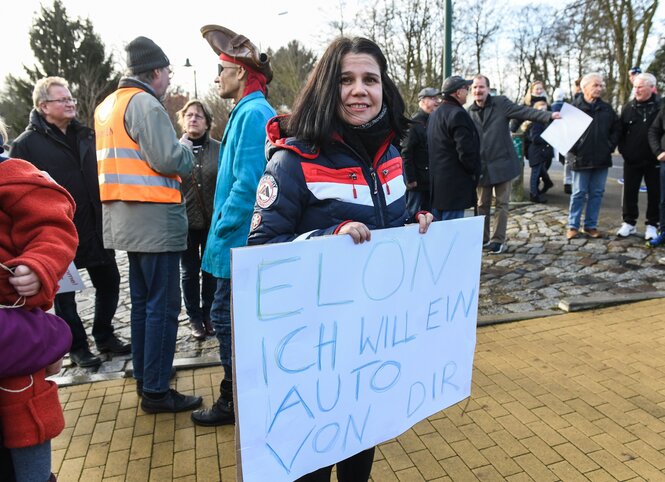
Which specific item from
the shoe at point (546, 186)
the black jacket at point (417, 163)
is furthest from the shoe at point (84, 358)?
the shoe at point (546, 186)

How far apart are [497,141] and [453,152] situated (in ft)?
3.56

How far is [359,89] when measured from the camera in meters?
1.87

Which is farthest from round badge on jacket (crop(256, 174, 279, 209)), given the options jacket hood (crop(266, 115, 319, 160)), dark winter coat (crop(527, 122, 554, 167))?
dark winter coat (crop(527, 122, 554, 167))

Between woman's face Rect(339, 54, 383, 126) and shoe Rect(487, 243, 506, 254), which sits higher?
woman's face Rect(339, 54, 383, 126)

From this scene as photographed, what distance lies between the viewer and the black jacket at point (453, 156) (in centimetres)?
568

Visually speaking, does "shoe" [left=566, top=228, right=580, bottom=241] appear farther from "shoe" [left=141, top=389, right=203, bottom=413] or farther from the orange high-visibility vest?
the orange high-visibility vest

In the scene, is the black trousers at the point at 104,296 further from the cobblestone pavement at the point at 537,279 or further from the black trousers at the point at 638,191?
the black trousers at the point at 638,191

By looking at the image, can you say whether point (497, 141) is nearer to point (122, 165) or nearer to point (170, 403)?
point (122, 165)

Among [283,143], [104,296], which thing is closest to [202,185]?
[104,296]

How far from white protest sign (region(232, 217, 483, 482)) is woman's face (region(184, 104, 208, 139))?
9.23ft

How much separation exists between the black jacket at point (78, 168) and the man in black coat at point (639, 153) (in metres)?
6.36

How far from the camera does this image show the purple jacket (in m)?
1.42

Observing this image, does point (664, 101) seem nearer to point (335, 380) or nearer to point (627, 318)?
point (627, 318)

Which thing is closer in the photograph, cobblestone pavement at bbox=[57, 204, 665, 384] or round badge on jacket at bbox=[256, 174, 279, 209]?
round badge on jacket at bbox=[256, 174, 279, 209]
